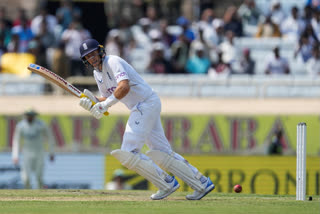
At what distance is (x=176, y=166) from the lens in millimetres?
A: 9734

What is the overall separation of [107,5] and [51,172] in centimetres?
538

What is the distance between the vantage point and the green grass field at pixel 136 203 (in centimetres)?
872

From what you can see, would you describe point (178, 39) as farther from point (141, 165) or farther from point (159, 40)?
point (141, 165)

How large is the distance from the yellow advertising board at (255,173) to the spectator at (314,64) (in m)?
2.18

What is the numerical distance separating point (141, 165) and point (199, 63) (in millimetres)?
8566

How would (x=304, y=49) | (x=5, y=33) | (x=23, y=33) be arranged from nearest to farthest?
(x=304, y=49)
(x=23, y=33)
(x=5, y=33)

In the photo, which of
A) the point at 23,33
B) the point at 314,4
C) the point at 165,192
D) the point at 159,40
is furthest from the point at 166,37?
the point at 165,192

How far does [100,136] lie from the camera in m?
17.7

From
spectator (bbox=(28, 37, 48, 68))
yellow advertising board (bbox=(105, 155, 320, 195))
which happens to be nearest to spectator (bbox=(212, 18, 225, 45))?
yellow advertising board (bbox=(105, 155, 320, 195))

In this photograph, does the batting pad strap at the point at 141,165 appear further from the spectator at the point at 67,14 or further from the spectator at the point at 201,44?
the spectator at the point at 67,14

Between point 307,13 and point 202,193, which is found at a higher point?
point 307,13

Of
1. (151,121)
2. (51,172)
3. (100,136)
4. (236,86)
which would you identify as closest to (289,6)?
(236,86)

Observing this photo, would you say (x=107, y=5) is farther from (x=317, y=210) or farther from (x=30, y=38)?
(x=317, y=210)

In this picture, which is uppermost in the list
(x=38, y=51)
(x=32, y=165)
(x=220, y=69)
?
(x=38, y=51)
